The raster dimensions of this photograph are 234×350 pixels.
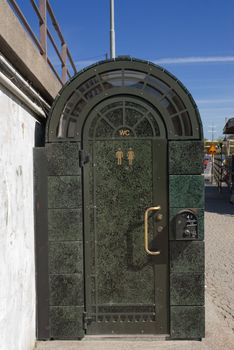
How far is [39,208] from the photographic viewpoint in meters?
4.83

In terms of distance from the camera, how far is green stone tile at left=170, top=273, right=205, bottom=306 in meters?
4.84

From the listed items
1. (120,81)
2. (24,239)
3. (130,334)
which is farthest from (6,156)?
(130,334)

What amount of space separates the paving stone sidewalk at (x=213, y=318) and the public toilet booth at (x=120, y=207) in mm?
109

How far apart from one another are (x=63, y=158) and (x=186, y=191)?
130cm

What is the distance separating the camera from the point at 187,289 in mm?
4852

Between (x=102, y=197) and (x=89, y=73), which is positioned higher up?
(x=89, y=73)

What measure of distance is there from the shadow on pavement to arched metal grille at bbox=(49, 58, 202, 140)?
11.9m

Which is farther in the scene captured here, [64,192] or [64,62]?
[64,62]

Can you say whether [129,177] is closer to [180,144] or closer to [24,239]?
[180,144]

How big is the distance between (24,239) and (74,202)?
2.24ft

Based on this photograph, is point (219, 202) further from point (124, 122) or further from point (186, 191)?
point (124, 122)

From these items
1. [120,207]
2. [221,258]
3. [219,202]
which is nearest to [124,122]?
[120,207]

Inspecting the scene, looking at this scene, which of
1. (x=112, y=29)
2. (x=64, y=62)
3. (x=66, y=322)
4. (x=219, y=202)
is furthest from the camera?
(x=219, y=202)

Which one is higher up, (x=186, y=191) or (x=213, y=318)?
(x=186, y=191)
